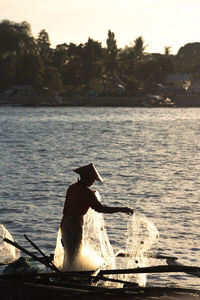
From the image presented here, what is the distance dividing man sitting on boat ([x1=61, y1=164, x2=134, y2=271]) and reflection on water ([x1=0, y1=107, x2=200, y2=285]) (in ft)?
17.8

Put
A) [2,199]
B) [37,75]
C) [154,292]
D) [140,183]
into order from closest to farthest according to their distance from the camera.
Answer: [154,292] < [2,199] < [140,183] < [37,75]

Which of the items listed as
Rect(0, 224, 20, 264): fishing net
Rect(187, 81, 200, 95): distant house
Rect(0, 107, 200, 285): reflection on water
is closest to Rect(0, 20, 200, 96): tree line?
Rect(187, 81, 200, 95): distant house

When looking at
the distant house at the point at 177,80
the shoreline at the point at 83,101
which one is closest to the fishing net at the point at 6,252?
the shoreline at the point at 83,101

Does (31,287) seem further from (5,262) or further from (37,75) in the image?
(37,75)

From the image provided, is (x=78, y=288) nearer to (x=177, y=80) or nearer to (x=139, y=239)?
(x=139, y=239)

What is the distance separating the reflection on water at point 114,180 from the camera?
21.7 meters

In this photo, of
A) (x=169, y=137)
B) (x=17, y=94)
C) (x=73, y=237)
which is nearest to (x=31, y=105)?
(x=17, y=94)

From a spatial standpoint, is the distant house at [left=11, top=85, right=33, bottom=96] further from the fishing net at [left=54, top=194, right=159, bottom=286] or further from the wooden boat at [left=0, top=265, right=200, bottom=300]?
the wooden boat at [left=0, top=265, right=200, bottom=300]

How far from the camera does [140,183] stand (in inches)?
1366

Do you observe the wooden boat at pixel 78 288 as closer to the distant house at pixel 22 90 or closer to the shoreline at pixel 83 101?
the shoreline at pixel 83 101

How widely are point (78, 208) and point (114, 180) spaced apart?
2394 cm

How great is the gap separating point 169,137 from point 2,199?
52.8 m

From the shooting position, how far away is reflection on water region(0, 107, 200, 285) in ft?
71.2

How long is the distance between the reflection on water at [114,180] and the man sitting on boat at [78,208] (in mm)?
5438
